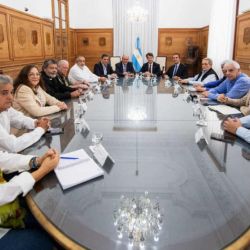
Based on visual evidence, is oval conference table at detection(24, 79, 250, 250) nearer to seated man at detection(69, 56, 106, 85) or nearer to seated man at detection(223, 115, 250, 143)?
seated man at detection(223, 115, 250, 143)

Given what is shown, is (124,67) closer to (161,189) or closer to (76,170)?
(76,170)

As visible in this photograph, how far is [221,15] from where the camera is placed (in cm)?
622

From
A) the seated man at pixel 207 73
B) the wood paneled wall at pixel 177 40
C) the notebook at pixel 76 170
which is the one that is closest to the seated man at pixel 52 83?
the notebook at pixel 76 170

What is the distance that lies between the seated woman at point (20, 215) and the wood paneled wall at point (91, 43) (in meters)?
7.56

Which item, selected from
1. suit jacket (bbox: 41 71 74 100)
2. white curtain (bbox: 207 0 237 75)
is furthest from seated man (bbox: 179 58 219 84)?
suit jacket (bbox: 41 71 74 100)

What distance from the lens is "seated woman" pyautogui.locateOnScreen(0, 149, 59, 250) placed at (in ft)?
3.67

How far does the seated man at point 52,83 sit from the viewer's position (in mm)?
3441

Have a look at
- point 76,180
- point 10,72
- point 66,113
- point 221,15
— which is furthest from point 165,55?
point 76,180

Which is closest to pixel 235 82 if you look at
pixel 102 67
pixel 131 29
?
pixel 102 67

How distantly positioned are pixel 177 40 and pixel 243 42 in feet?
11.4

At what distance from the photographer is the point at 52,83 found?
11.9ft

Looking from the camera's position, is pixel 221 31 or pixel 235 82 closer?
pixel 235 82

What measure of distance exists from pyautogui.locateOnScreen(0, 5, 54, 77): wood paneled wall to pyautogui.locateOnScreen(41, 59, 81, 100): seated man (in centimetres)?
109

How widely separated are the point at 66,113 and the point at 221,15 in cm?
511
